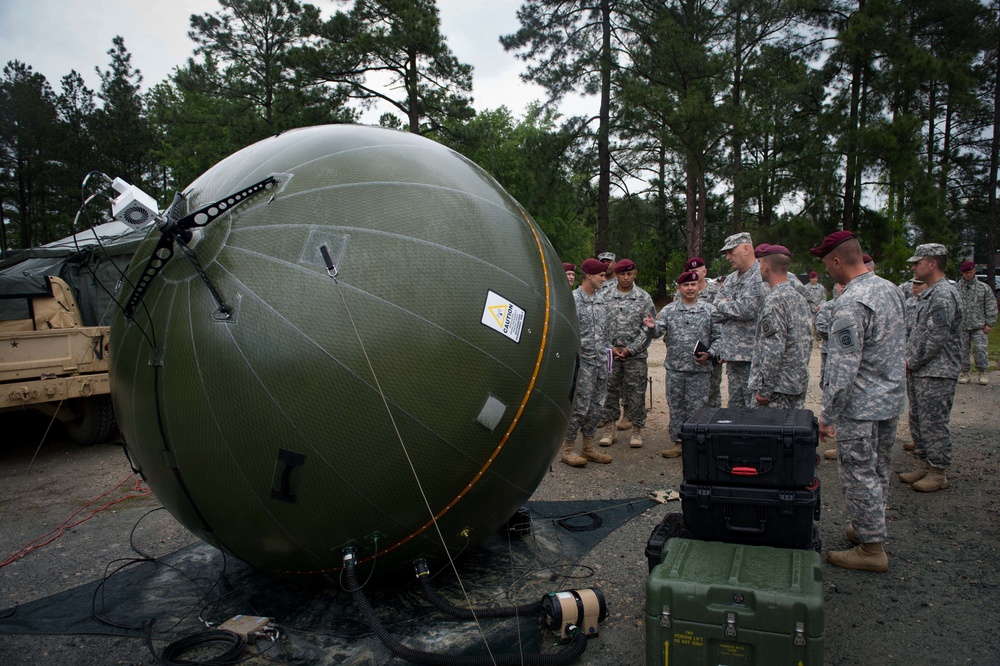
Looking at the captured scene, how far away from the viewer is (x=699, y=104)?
1703 centimetres

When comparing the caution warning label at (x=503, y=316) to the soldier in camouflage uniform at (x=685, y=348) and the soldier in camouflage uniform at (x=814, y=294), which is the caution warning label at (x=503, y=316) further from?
the soldier in camouflage uniform at (x=814, y=294)

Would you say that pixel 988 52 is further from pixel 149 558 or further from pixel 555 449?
pixel 149 558

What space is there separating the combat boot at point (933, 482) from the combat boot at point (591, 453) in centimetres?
267

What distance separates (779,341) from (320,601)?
372 centimetres

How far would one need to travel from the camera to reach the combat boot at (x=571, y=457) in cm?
648

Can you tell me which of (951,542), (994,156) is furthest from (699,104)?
(951,542)

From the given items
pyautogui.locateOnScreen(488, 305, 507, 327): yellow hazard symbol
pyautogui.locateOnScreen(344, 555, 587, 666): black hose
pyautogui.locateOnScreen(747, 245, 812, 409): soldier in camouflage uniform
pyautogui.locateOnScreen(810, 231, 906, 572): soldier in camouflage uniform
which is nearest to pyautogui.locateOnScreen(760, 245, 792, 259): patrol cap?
pyautogui.locateOnScreen(747, 245, 812, 409): soldier in camouflage uniform

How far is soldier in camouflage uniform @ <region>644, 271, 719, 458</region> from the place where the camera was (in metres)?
6.79

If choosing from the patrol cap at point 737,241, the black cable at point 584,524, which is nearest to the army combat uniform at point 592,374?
the patrol cap at point 737,241

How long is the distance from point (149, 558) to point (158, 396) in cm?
193

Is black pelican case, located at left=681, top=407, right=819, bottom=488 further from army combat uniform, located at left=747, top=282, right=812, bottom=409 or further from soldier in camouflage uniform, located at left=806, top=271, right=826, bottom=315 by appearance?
soldier in camouflage uniform, located at left=806, top=271, right=826, bottom=315

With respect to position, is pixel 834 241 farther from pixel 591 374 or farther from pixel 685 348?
pixel 591 374

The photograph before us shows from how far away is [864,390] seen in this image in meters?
3.97

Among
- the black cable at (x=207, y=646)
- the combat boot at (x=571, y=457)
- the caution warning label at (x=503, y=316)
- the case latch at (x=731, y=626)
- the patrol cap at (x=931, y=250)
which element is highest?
the patrol cap at (x=931, y=250)
